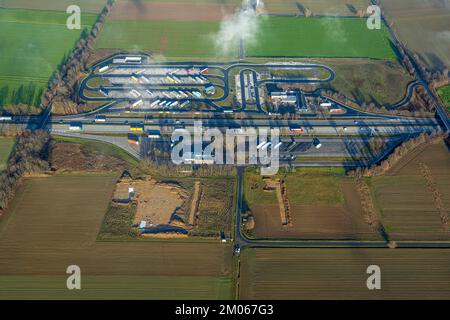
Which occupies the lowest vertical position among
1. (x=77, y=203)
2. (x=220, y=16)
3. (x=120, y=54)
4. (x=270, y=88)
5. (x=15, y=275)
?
(x=15, y=275)

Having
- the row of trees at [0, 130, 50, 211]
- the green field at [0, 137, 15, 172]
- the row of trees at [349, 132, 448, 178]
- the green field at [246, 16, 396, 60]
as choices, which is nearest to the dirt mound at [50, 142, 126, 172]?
the row of trees at [0, 130, 50, 211]

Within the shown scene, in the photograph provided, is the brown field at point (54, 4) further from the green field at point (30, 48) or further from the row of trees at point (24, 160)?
the row of trees at point (24, 160)

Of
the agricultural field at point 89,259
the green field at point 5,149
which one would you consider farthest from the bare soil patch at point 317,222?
the green field at point 5,149

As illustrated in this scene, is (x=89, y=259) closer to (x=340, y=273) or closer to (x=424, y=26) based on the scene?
(x=340, y=273)

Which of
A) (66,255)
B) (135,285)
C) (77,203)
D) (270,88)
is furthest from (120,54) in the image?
(135,285)

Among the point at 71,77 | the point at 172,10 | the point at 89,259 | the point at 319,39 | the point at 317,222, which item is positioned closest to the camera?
the point at 89,259

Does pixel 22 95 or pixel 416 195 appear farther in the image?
pixel 22 95

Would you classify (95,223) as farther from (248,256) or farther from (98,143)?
(248,256)

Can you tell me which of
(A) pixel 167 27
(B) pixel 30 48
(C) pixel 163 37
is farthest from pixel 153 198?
(B) pixel 30 48
